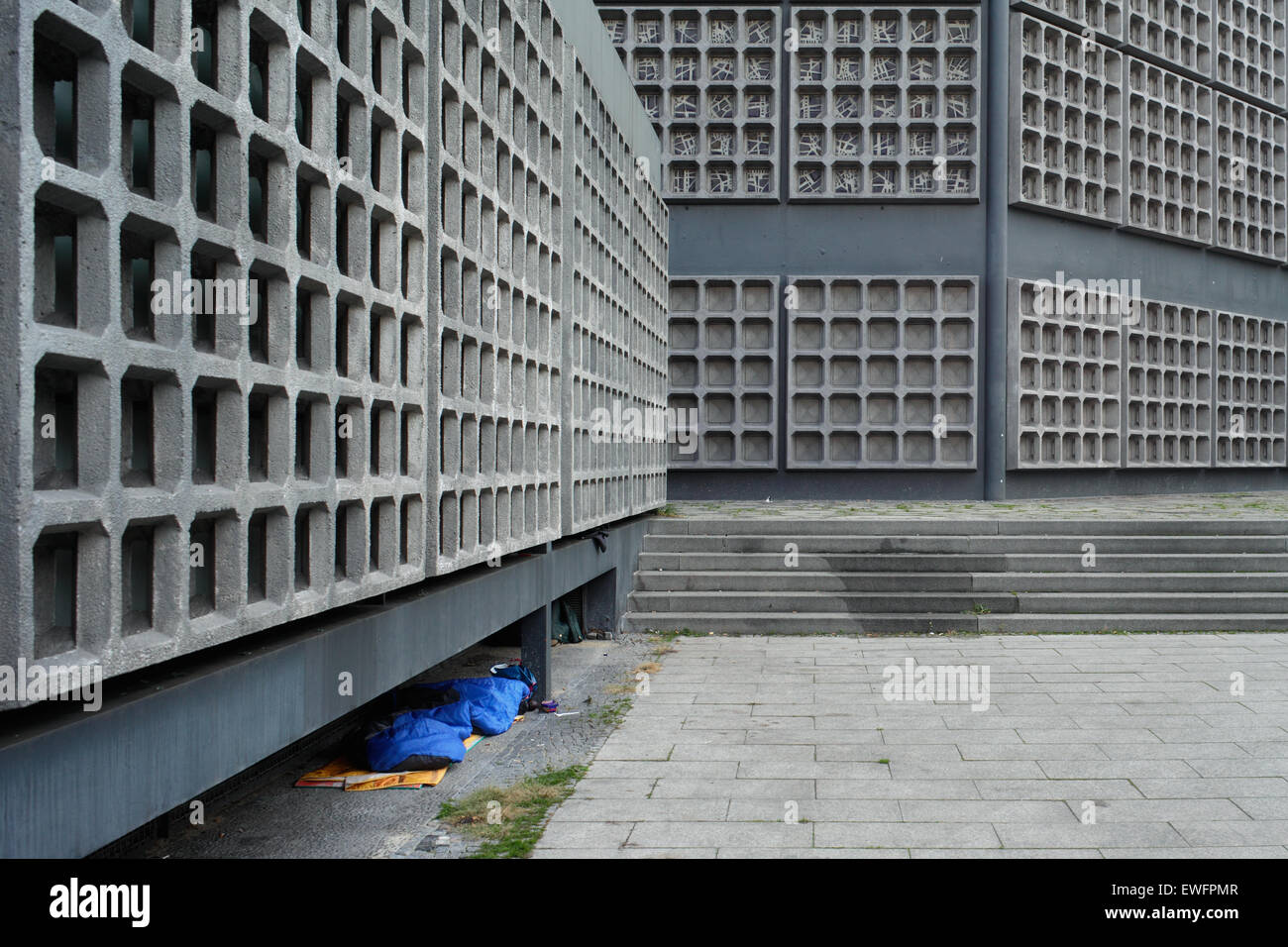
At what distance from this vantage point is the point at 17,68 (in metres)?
2.36

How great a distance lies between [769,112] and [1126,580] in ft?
26.6

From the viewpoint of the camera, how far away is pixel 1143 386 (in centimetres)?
1656

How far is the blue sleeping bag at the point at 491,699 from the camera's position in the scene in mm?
6426

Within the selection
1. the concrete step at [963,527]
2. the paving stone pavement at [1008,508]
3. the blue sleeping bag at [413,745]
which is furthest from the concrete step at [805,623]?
the blue sleeping bag at [413,745]

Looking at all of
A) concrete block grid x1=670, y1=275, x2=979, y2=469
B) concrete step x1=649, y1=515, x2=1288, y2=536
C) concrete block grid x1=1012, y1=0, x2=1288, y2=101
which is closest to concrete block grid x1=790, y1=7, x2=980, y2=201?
concrete block grid x1=1012, y1=0, x2=1288, y2=101

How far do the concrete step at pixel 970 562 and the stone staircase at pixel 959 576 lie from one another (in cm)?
1

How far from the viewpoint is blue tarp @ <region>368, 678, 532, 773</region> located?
18.3 feet

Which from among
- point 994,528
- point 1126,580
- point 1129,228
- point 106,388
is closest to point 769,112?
point 1129,228

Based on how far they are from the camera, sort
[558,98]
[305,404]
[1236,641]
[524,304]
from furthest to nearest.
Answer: [1236,641], [558,98], [524,304], [305,404]

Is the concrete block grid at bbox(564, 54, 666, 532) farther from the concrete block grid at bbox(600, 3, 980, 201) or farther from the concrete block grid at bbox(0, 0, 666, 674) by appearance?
the concrete block grid at bbox(600, 3, 980, 201)

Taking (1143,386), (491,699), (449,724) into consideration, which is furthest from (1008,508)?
(449,724)

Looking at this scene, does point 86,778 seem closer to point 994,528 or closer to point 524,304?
point 524,304

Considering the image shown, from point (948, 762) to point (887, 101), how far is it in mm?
11682

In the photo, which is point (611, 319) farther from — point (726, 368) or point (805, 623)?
point (726, 368)
